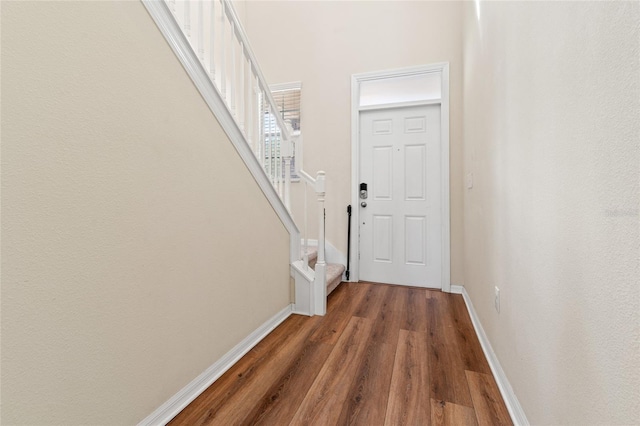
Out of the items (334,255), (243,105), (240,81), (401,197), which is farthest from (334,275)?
(240,81)

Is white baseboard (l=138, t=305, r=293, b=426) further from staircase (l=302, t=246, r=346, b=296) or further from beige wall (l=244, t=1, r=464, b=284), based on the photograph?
beige wall (l=244, t=1, r=464, b=284)

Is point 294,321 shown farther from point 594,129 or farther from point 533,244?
point 594,129

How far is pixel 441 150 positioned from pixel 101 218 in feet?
9.73

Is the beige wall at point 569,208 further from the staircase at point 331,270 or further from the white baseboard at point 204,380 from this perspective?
the staircase at point 331,270

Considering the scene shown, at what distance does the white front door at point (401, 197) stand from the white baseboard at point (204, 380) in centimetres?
160

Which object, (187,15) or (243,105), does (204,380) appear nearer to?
(243,105)

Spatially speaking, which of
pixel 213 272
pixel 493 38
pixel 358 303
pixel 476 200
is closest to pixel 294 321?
pixel 358 303

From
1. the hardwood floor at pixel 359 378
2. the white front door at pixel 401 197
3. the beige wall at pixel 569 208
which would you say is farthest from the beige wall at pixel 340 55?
the beige wall at pixel 569 208

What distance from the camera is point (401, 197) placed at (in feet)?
10.5

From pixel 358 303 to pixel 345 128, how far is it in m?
1.90

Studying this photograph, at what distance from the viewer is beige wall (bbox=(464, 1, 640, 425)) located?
58 cm

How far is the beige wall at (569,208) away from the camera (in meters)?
0.58

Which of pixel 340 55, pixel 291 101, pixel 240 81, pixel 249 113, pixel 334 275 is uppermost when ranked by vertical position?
pixel 340 55

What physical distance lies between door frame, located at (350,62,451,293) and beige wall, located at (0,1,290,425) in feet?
6.49
